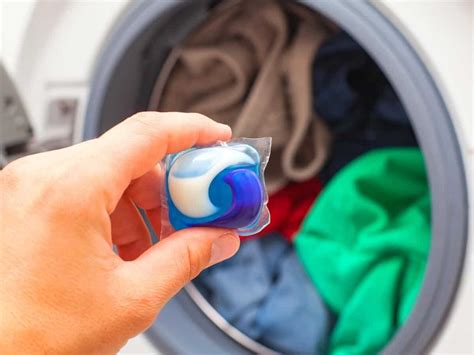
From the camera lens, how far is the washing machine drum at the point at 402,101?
51 cm

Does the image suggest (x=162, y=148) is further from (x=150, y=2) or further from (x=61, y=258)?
(x=150, y=2)

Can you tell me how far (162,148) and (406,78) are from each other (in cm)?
24

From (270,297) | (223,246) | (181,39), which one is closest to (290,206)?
(270,297)

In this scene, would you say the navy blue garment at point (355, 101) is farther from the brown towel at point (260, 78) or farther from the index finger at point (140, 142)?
the index finger at point (140, 142)

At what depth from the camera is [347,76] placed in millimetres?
748

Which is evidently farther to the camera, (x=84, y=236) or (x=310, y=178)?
(x=310, y=178)

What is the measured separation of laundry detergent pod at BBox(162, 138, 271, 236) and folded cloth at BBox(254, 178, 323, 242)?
39cm

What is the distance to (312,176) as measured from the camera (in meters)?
0.82

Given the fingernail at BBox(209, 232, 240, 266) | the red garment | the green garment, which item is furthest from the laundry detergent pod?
the red garment

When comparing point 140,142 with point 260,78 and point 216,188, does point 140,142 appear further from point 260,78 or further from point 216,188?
point 260,78

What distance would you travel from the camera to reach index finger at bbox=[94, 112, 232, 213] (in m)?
0.37

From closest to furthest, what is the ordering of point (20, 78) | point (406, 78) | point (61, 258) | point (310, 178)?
1. point (61, 258)
2. point (406, 78)
3. point (20, 78)
4. point (310, 178)

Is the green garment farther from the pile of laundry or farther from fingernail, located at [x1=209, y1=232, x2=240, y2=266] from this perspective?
fingernail, located at [x1=209, y1=232, x2=240, y2=266]

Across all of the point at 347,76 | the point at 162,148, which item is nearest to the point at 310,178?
the point at 347,76
